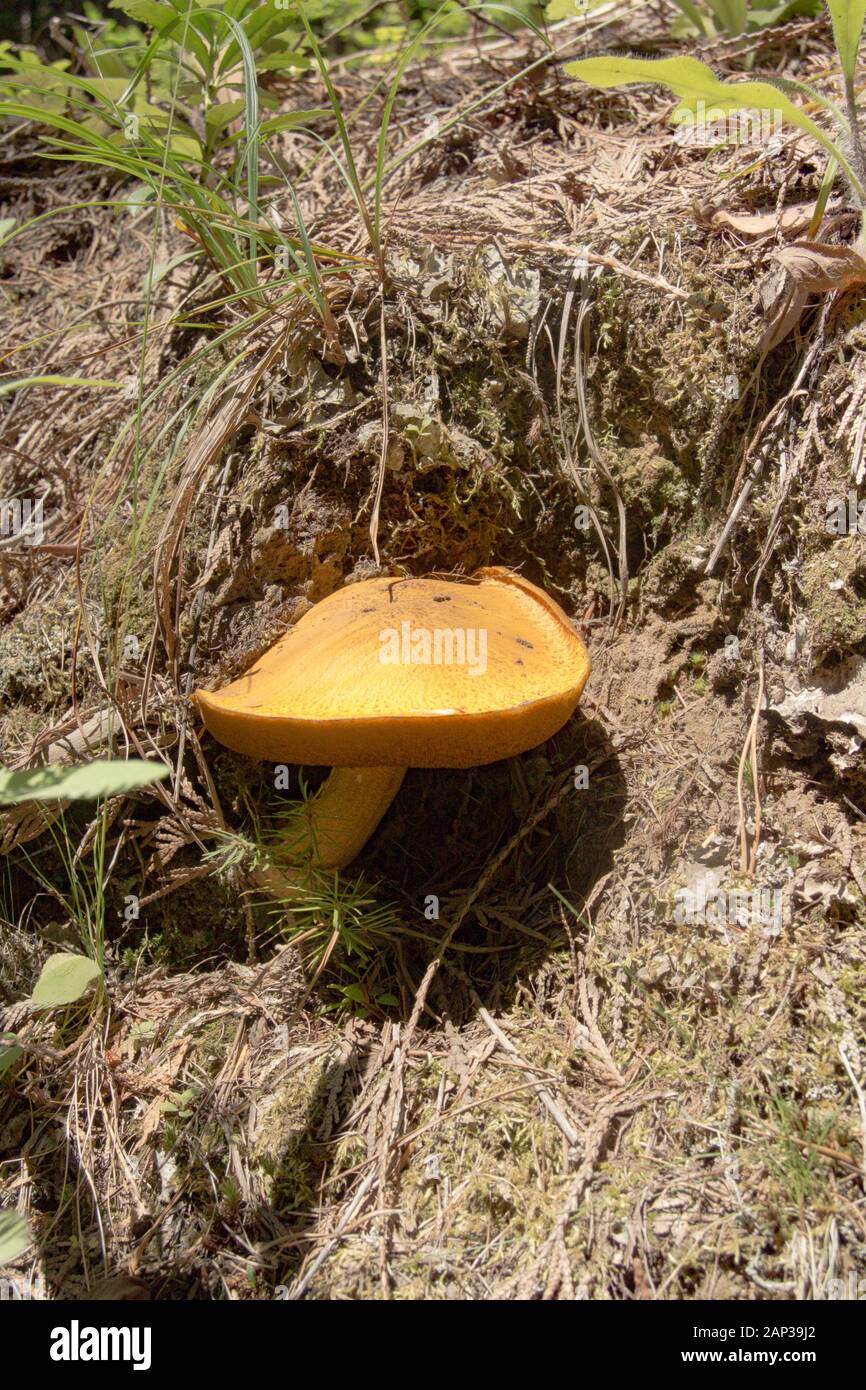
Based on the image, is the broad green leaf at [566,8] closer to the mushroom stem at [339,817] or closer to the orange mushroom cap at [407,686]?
the orange mushroom cap at [407,686]

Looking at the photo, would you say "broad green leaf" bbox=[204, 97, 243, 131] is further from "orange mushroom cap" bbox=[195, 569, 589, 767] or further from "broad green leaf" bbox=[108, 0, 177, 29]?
"orange mushroom cap" bbox=[195, 569, 589, 767]

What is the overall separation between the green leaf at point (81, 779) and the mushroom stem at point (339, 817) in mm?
945

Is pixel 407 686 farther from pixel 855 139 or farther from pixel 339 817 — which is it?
pixel 855 139

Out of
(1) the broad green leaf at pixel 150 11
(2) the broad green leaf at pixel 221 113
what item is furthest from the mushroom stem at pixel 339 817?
(1) the broad green leaf at pixel 150 11

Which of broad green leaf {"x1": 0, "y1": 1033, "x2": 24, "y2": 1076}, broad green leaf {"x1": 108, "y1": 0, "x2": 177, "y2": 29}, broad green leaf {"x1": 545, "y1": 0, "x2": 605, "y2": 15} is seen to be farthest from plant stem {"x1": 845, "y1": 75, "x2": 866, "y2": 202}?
broad green leaf {"x1": 0, "y1": 1033, "x2": 24, "y2": 1076}

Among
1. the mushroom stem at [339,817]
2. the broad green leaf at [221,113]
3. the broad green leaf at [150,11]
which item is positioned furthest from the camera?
the broad green leaf at [221,113]

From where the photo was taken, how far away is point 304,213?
3109mm

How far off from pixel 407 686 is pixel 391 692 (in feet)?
0.13

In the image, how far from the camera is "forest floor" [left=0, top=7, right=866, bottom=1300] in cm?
176

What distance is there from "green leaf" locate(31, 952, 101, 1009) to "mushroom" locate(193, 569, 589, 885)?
0.54m

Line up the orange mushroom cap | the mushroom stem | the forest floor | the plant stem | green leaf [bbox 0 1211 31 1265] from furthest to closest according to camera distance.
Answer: the mushroom stem
the plant stem
the orange mushroom cap
the forest floor
green leaf [bbox 0 1211 31 1265]

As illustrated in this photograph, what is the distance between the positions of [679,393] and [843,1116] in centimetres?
174

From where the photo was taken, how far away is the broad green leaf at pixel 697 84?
204 centimetres

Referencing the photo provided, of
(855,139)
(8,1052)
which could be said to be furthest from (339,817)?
(855,139)
